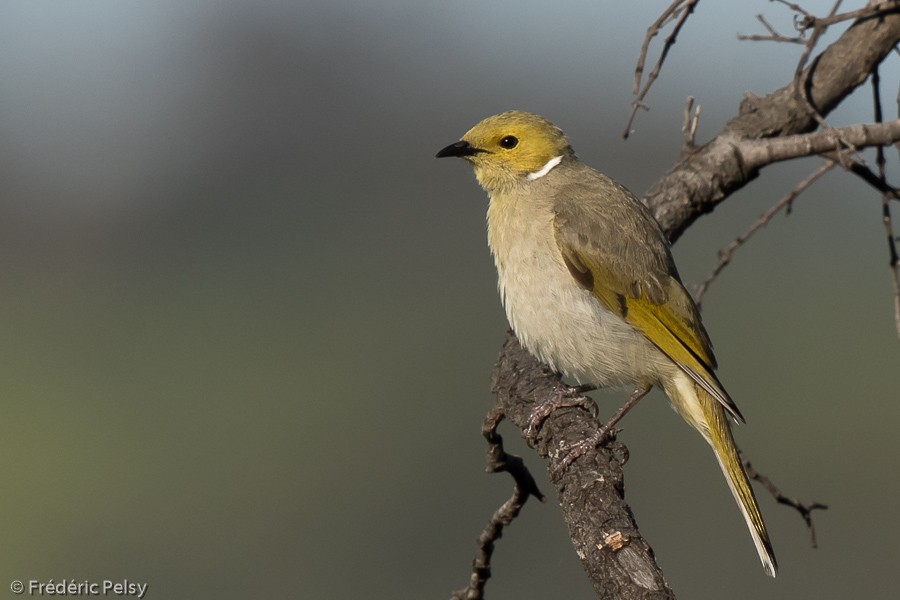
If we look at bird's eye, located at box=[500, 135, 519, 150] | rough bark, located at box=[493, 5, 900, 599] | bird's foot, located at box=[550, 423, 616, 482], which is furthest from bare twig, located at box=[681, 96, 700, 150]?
bird's foot, located at box=[550, 423, 616, 482]

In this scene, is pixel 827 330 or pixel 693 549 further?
pixel 827 330

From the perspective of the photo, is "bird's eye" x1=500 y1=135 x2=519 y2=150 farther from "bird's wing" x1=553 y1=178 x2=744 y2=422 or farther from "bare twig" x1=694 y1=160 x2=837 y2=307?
"bare twig" x1=694 y1=160 x2=837 y2=307

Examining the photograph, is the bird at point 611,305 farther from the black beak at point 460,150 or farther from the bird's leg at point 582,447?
the bird's leg at point 582,447

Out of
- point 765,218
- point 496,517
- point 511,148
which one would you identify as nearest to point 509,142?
point 511,148

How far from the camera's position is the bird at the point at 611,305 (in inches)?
198

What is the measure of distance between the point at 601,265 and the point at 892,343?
17.7 m

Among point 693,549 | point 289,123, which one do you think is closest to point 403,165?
point 289,123

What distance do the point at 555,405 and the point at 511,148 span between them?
5.39 ft

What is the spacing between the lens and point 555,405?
453 centimetres

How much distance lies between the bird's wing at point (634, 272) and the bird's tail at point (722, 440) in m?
0.13

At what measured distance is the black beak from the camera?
5629 mm

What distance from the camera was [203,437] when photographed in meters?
19.5

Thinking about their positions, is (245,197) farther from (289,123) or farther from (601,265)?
(601,265)

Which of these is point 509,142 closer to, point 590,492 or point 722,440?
point 722,440
